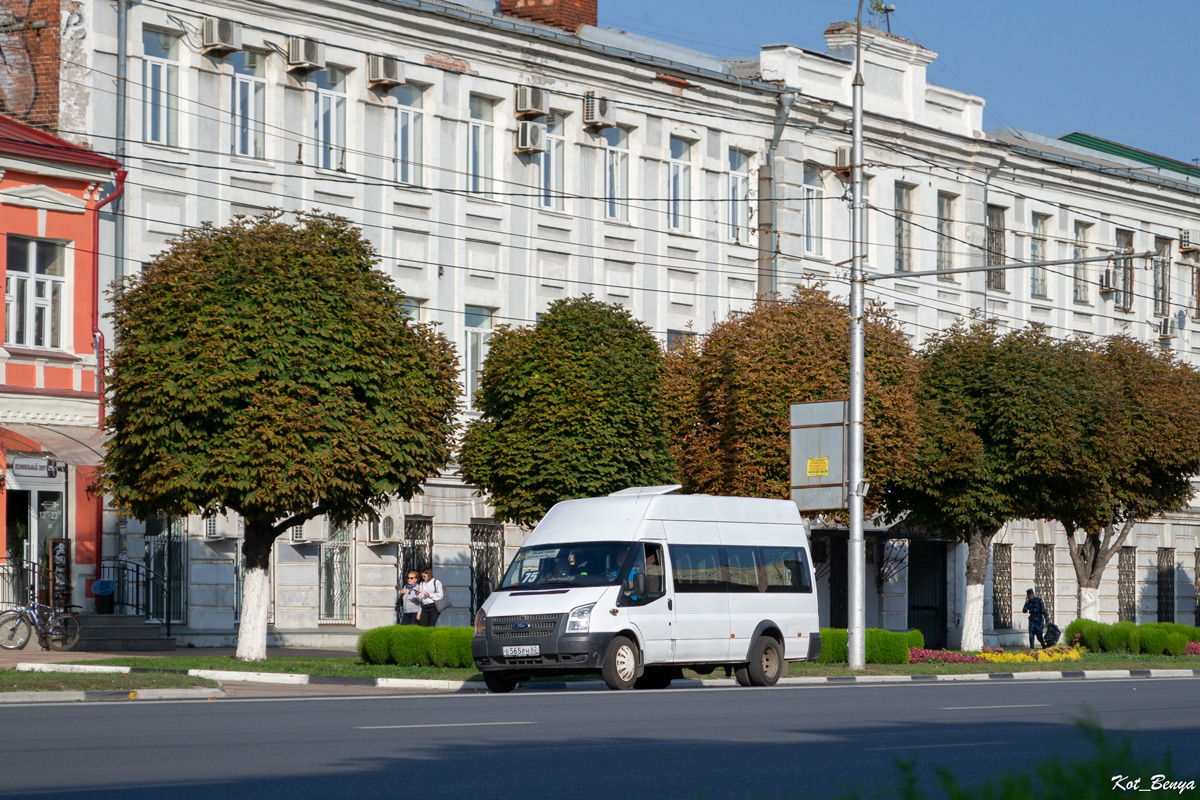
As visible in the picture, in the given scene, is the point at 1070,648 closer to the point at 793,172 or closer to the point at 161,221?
the point at 793,172

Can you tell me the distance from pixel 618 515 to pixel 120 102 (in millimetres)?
14318

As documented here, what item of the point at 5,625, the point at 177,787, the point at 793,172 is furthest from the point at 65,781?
the point at 793,172

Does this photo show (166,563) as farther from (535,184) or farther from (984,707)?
(984,707)

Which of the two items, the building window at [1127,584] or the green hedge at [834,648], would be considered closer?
the green hedge at [834,648]

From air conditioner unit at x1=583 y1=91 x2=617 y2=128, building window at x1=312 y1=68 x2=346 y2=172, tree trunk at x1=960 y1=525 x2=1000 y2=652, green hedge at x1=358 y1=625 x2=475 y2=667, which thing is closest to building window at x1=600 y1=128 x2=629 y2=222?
air conditioner unit at x1=583 y1=91 x2=617 y2=128

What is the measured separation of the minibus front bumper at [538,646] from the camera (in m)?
22.2

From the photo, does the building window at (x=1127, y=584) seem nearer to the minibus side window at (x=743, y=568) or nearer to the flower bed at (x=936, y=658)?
the flower bed at (x=936, y=658)

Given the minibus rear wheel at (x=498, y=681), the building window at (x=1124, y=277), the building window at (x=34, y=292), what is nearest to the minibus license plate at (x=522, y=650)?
the minibus rear wheel at (x=498, y=681)

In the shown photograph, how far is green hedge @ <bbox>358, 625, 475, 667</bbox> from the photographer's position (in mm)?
27125

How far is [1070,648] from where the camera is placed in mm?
40125

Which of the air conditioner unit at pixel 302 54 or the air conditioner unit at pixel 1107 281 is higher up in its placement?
the air conditioner unit at pixel 302 54

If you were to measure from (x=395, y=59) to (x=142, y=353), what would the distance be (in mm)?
12435

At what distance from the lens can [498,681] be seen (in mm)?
23359

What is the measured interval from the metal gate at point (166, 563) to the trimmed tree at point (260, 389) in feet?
17.7
